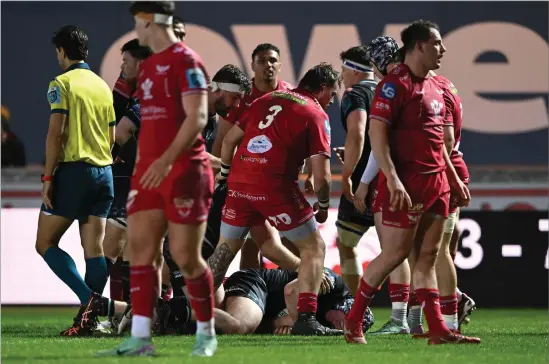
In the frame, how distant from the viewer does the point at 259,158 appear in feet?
29.8

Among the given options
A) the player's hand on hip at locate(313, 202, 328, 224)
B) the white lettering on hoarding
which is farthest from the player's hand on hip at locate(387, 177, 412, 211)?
the white lettering on hoarding

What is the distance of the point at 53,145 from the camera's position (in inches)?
360

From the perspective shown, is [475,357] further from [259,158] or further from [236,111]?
[236,111]

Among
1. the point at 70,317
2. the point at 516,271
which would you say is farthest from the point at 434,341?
the point at 516,271

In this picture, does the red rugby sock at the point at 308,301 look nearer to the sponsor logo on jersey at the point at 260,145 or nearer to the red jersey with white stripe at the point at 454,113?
the sponsor logo on jersey at the point at 260,145

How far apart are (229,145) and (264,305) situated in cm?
122

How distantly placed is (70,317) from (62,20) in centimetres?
964

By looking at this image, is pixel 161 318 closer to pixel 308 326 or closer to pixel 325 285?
pixel 308 326

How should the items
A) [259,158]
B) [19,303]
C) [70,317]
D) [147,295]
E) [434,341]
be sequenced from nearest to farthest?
1. [147,295]
2. [434,341]
3. [259,158]
4. [70,317]
5. [19,303]

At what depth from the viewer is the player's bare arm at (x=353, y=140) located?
9.24m

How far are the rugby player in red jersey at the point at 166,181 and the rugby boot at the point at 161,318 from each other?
2.16 metres

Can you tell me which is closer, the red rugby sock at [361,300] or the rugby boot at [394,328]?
the red rugby sock at [361,300]

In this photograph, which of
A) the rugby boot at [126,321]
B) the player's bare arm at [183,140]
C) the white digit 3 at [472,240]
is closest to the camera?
the player's bare arm at [183,140]

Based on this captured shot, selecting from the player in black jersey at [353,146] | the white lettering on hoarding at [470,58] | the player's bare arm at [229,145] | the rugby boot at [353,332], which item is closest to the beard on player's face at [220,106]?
the player's bare arm at [229,145]
